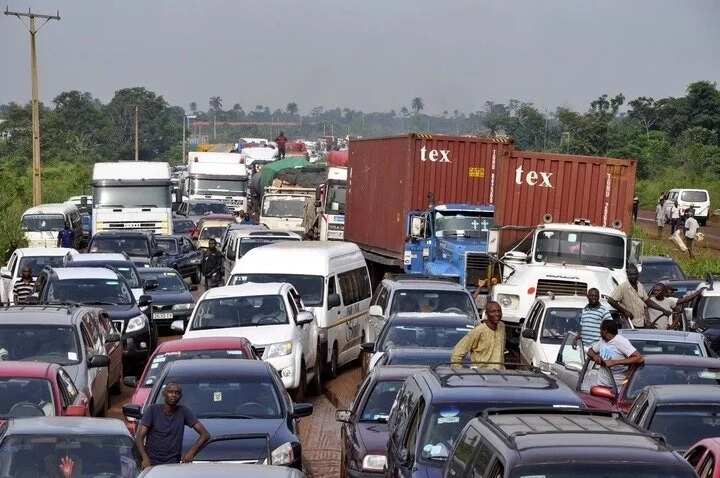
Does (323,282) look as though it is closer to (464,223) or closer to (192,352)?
(192,352)

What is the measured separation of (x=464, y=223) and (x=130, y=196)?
17.7 m

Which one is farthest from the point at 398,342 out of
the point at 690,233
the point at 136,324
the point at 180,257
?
the point at 690,233

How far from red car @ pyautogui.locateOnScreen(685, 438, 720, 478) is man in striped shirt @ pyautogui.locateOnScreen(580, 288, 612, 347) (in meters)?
7.70

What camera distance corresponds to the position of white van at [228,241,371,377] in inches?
912

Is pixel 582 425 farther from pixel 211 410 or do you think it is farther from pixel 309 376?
pixel 309 376

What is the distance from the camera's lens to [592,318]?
17.9m

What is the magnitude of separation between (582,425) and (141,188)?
39.6 m

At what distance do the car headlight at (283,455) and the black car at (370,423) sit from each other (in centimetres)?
50

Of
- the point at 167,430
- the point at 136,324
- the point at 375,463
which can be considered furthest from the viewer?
the point at 136,324

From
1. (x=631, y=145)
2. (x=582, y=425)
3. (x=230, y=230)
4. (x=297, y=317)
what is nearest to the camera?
(x=582, y=425)

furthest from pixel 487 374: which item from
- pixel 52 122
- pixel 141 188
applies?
pixel 52 122

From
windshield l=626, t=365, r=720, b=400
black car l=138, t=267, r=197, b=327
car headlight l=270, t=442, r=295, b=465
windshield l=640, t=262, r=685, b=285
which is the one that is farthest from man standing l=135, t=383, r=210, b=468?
windshield l=640, t=262, r=685, b=285

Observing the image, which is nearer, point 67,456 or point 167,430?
point 67,456

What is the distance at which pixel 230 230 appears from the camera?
39219mm
